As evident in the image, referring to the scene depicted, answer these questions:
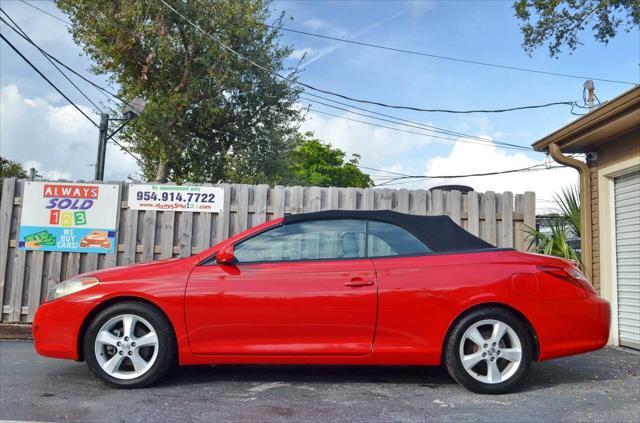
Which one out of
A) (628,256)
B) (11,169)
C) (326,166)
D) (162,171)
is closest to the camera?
(628,256)

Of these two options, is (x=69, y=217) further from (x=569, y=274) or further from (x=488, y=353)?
(x=569, y=274)

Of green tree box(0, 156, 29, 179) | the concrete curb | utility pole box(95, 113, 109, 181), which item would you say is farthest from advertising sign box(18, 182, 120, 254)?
green tree box(0, 156, 29, 179)

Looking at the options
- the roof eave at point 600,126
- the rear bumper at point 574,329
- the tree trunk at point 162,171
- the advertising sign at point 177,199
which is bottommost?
the rear bumper at point 574,329

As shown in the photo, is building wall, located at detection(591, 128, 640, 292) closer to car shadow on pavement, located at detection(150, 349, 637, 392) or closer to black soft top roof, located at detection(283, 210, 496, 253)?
car shadow on pavement, located at detection(150, 349, 637, 392)

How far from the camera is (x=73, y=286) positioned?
13.1ft

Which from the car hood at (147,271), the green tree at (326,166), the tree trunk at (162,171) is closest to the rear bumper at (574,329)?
the car hood at (147,271)

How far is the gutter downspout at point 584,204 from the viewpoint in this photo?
266 inches

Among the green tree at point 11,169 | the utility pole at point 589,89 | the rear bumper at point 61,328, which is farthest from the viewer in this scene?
the green tree at point 11,169

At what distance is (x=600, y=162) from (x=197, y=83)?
12712 mm

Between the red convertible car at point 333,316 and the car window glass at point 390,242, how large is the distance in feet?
0.17

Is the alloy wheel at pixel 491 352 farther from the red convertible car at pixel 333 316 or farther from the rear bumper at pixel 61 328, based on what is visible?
the rear bumper at pixel 61 328

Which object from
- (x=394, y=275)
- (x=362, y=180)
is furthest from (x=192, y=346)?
(x=362, y=180)

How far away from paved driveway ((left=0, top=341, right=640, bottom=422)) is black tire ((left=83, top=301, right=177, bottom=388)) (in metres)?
0.08

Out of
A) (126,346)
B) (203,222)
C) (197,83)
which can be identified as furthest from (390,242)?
(197,83)
